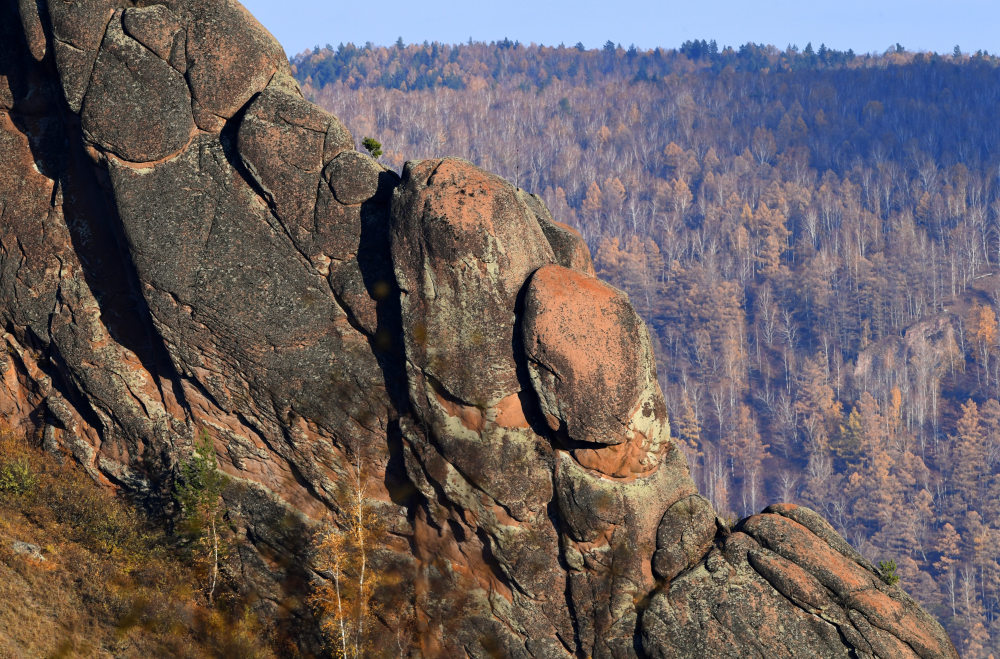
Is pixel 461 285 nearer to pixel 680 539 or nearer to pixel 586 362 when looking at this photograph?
pixel 586 362

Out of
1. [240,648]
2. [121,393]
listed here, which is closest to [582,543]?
[240,648]

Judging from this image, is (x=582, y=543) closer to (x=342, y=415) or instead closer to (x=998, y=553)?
(x=342, y=415)

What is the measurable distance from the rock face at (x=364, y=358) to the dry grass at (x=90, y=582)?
1618 mm

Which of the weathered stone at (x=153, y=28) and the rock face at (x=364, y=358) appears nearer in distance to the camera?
the rock face at (x=364, y=358)

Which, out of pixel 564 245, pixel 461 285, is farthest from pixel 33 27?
pixel 564 245

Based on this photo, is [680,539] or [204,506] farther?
[204,506]

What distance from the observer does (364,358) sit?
3094 cm

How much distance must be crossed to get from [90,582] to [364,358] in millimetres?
11401

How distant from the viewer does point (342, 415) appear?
30859 millimetres

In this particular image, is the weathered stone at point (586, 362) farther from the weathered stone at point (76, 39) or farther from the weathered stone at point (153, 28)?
the weathered stone at point (76, 39)

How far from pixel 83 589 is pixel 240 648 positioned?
5.34m

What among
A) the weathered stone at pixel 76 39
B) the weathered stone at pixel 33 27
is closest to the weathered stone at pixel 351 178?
the weathered stone at pixel 76 39

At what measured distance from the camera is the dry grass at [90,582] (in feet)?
87.4

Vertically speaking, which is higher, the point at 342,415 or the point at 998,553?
the point at 342,415
